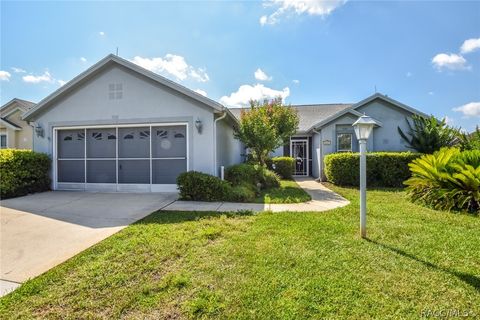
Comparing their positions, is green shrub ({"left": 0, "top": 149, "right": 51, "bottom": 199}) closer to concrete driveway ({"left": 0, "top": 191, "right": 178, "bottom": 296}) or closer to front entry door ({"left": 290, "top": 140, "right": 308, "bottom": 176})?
concrete driveway ({"left": 0, "top": 191, "right": 178, "bottom": 296})

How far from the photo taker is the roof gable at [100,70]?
9.00 meters

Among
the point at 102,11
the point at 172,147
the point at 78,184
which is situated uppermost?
the point at 102,11

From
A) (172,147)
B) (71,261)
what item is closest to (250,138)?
(172,147)

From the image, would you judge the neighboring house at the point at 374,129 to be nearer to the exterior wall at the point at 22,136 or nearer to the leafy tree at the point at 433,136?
the leafy tree at the point at 433,136

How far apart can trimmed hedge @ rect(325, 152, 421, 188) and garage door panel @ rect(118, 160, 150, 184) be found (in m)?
8.54

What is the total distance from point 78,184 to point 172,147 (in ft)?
14.8

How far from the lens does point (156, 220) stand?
19.3 feet

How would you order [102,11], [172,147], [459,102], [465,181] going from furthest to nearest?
1. [459,102]
2. [172,147]
3. [102,11]
4. [465,181]

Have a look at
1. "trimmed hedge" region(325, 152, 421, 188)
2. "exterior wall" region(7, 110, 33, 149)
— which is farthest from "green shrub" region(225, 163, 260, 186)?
"exterior wall" region(7, 110, 33, 149)

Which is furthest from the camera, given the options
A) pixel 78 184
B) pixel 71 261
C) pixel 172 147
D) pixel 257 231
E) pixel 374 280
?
pixel 78 184

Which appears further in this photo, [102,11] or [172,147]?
[172,147]

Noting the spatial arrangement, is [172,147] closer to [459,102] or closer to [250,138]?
[250,138]

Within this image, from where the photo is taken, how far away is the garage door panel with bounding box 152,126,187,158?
9656 mm

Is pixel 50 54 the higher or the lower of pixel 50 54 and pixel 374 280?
the higher
